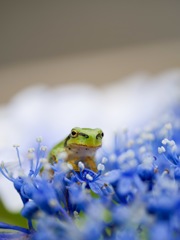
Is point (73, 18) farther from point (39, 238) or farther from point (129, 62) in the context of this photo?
point (39, 238)

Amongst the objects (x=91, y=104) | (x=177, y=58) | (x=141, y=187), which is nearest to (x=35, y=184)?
(x=141, y=187)

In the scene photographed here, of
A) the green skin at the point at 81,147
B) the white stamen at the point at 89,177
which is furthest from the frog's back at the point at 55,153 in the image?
the white stamen at the point at 89,177

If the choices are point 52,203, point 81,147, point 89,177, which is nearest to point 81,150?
point 81,147

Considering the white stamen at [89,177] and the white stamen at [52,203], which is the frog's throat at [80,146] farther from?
the white stamen at [52,203]

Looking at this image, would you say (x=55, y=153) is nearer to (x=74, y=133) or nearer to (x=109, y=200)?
(x=74, y=133)

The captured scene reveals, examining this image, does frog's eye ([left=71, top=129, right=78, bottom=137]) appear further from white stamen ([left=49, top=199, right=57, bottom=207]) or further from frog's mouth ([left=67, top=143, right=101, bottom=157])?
white stamen ([left=49, top=199, right=57, bottom=207])
